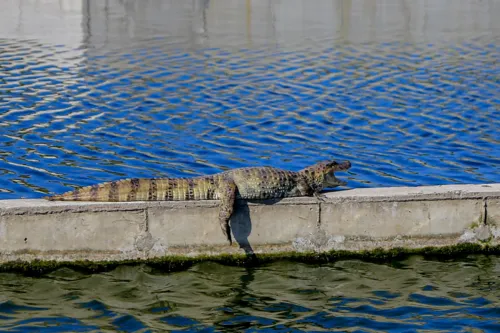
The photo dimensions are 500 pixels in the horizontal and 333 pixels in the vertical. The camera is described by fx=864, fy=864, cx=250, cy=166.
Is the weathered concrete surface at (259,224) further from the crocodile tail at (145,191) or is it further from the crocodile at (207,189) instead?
the crocodile tail at (145,191)

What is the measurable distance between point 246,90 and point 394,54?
953 centimetres

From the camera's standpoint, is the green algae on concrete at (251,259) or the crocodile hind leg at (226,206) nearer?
the green algae on concrete at (251,259)

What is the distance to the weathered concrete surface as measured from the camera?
1259 centimetres

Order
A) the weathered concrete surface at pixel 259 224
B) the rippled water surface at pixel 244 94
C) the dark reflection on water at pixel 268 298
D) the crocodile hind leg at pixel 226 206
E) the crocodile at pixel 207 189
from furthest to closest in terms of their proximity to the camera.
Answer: the rippled water surface at pixel 244 94 → the crocodile at pixel 207 189 → the crocodile hind leg at pixel 226 206 → the weathered concrete surface at pixel 259 224 → the dark reflection on water at pixel 268 298

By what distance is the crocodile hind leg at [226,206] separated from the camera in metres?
12.8

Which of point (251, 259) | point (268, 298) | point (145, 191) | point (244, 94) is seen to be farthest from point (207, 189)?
point (244, 94)

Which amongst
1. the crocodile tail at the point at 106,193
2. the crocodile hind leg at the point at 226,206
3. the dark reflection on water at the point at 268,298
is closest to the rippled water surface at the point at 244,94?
the crocodile tail at the point at 106,193

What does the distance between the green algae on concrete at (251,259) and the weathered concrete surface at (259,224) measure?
83mm

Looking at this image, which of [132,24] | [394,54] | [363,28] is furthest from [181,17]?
[394,54]

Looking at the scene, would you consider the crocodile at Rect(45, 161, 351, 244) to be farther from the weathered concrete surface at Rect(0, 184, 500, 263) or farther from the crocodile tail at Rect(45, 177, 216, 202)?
Result: the weathered concrete surface at Rect(0, 184, 500, 263)

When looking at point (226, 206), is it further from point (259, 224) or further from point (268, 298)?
point (268, 298)

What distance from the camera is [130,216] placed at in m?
12.8

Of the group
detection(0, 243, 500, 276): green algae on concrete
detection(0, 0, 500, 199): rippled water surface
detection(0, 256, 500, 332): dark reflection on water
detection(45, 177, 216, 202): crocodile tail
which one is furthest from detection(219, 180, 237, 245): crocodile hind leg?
detection(0, 0, 500, 199): rippled water surface

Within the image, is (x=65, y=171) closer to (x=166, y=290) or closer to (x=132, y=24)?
(x=166, y=290)
